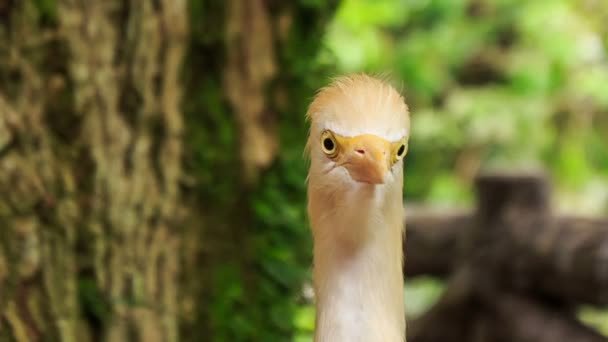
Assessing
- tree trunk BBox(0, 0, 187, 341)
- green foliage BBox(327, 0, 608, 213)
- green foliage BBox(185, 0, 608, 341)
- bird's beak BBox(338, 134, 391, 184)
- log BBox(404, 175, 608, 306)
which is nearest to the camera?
bird's beak BBox(338, 134, 391, 184)

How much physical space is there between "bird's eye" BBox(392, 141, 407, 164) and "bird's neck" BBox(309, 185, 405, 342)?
35mm

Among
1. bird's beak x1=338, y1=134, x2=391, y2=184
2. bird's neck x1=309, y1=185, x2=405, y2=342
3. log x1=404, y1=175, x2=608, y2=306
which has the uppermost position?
bird's beak x1=338, y1=134, x2=391, y2=184

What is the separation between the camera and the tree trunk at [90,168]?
99 centimetres

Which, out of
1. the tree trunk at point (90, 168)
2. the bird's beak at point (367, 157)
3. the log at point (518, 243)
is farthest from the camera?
the log at point (518, 243)

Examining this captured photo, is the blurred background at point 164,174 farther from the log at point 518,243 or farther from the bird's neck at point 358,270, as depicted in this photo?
the bird's neck at point 358,270

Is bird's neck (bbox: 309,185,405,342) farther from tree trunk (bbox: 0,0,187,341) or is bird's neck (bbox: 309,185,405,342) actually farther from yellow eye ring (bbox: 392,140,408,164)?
tree trunk (bbox: 0,0,187,341)

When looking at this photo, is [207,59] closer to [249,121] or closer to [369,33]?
[249,121]

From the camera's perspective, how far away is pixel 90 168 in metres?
1.07

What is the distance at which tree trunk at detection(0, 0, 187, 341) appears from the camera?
991mm

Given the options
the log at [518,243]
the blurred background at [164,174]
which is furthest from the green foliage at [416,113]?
the log at [518,243]

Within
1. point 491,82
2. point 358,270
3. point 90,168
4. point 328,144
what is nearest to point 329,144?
point 328,144

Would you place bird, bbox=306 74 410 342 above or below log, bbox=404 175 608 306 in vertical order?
above

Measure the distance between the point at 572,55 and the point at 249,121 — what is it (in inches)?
70.4

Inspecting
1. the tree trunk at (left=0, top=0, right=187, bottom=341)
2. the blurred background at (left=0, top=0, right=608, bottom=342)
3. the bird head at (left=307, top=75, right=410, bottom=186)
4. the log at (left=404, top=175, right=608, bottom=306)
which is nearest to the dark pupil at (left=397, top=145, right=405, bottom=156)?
the bird head at (left=307, top=75, right=410, bottom=186)
